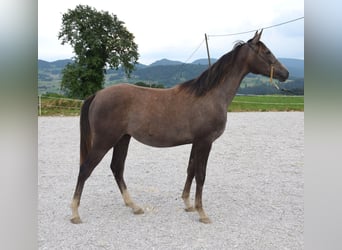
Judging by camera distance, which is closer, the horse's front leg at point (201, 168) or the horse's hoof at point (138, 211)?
the horse's front leg at point (201, 168)

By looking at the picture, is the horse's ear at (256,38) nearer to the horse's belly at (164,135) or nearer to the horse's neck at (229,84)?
the horse's neck at (229,84)

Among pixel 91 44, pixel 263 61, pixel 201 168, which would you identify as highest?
pixel 91 44

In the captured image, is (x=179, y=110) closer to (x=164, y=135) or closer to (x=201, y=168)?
(x=164, y=135)

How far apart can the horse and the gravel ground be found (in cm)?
24

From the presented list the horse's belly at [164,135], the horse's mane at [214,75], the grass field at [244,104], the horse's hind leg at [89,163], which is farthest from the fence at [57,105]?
the horse's mane at [214,75]

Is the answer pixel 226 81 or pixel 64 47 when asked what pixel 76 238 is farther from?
pixel 226 81

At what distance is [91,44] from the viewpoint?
6.47ft

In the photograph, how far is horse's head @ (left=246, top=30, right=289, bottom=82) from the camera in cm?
192

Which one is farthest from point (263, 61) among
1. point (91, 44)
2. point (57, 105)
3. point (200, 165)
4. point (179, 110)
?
point (57, 105)

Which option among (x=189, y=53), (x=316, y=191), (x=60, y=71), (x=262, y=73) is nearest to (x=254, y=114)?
(x=262, y=73)

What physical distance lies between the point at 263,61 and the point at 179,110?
A: 59 cm

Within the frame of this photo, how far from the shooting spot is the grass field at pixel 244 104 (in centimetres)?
206

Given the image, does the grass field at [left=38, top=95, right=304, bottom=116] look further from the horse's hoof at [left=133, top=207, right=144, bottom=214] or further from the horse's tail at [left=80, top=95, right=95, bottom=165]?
the horse's hoof at [left=133, top=207, right=144, bottom=214]

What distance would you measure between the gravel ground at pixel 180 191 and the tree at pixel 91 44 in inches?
16.1
